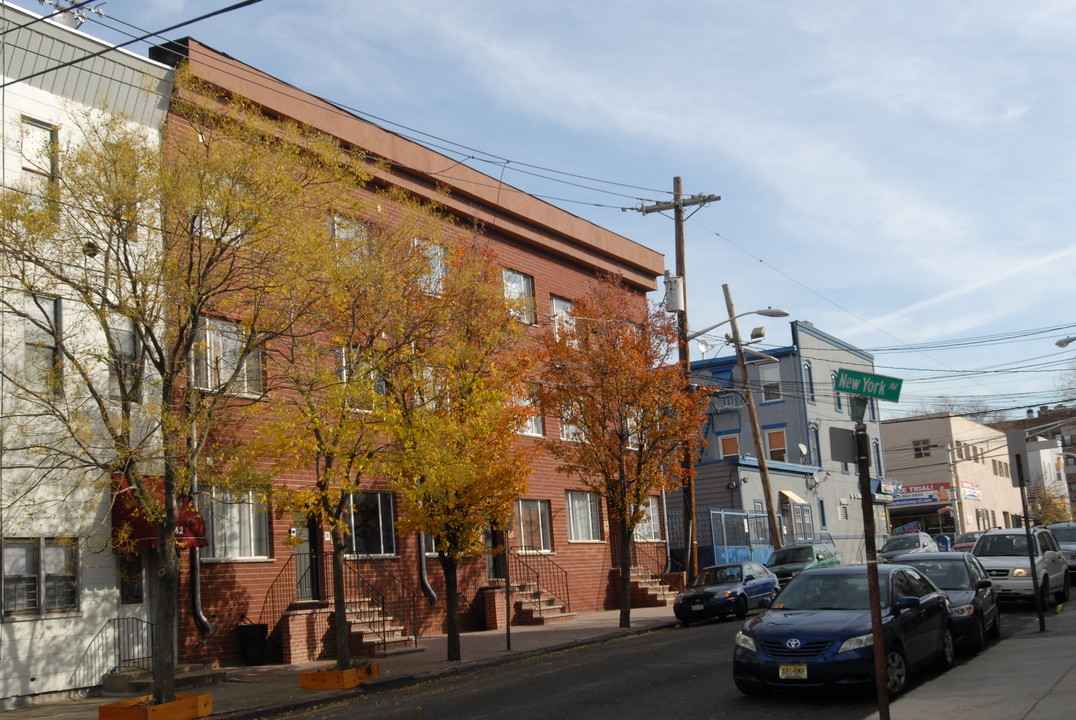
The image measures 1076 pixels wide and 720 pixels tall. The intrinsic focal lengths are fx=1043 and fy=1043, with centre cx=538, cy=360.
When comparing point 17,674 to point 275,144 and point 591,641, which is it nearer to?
point 275,144

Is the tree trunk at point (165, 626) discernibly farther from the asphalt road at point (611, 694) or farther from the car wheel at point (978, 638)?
the car wheel at point (978, 638)

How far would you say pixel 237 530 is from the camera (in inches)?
798

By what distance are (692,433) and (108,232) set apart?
1485 centimetres

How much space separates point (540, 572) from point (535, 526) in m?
1.28

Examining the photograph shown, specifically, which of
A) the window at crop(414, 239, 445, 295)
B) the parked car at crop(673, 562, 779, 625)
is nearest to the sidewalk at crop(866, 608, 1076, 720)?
the parked car at crop(673, 562, 779, 625)

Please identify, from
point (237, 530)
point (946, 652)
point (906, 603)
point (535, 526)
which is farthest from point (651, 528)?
point (906, 603)

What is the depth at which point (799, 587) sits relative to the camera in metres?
13.2

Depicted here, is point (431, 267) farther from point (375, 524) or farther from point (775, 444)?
point (775, 444)

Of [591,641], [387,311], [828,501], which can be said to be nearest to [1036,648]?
[591,641]

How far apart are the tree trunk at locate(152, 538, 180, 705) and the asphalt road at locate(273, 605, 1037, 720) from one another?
173cm

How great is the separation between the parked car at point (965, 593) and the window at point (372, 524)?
11.4 m

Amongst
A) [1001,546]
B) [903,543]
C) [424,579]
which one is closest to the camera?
[1001,546]

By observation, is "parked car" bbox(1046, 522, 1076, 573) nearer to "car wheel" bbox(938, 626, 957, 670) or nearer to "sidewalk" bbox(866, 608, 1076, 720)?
"sidewalk" bbox(866, 608, 1076, 720)

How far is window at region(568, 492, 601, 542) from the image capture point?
102 ft
